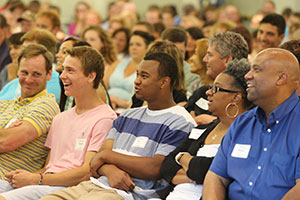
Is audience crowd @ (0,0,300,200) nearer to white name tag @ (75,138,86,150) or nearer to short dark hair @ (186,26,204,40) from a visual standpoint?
white name tag @ (75,138,86,150)

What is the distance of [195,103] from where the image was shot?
397 cm

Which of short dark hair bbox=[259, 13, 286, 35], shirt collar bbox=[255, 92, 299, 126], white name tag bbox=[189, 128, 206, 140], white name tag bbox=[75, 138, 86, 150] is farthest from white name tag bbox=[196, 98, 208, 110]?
short dark hair bbox=[259, 13, 286, 35]

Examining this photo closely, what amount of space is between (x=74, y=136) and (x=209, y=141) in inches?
39.8

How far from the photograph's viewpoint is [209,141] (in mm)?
3088

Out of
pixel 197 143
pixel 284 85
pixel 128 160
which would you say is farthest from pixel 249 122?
pixel 128 160

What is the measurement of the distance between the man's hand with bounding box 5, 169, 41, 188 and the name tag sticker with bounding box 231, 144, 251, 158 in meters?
1.41

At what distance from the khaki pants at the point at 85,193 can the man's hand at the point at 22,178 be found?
0.29 meters

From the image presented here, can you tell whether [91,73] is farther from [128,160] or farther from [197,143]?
[197,143]

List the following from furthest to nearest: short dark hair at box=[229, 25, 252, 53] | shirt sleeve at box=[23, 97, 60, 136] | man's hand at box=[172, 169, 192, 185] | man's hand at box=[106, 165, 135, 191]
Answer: short dark hair at box=[229, 25, 252, 53], shirt sleeve at box=[23, 97, 60, 136], man's hand at box=[106, 165, 135, 191], man's hand at box=[172, 169, 192, 185]

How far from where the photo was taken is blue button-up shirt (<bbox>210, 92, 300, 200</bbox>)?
8.25ft

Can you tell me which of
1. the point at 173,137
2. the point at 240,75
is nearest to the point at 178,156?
the point at 173,137

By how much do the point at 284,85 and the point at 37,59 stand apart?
2034mm

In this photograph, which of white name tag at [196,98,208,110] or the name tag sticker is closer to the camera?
the name tag sticker

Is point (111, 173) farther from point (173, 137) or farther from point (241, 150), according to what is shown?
point (241, 150)
